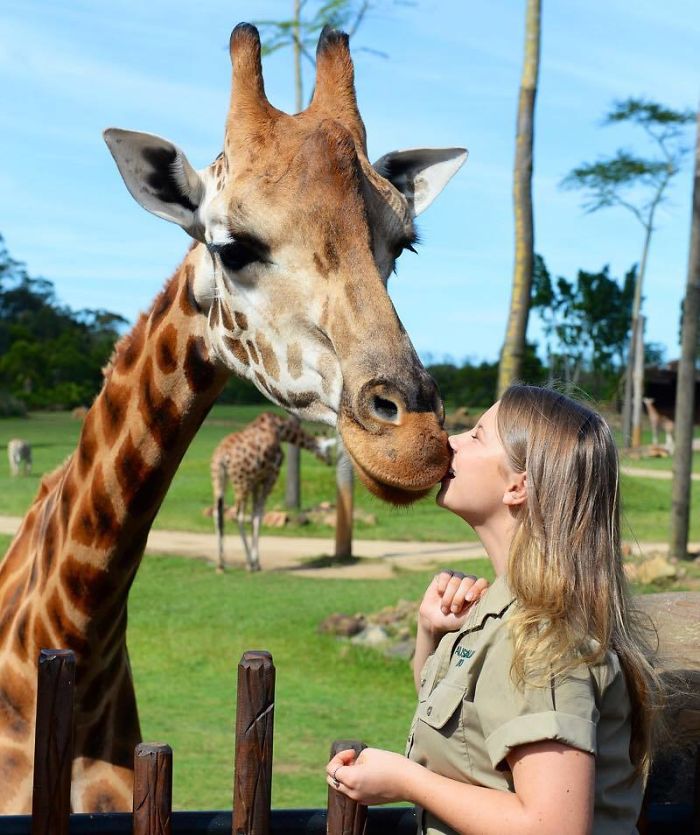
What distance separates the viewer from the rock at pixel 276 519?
15.9m

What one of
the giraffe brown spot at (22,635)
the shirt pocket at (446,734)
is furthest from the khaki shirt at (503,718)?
the giraffe brown spot at (22,635)

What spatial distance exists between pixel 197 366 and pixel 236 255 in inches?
13.7

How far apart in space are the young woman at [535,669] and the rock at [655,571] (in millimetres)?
8051

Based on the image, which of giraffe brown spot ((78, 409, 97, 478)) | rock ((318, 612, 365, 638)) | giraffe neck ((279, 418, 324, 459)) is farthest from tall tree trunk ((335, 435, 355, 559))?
giraffe brown spot ((78, 409, 97, 478))

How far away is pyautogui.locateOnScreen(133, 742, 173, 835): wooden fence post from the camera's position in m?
2.05

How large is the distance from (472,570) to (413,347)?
8.93 metres

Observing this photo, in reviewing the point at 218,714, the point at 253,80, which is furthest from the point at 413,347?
the point at 218,714

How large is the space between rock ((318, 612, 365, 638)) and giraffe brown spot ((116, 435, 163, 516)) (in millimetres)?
5832

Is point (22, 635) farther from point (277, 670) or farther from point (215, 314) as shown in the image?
point (277, 670)

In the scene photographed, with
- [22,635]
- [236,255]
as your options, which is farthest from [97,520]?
[236,255]

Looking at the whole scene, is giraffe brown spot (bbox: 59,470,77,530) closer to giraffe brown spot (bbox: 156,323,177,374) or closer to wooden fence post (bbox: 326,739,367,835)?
giraffe brown spot (bbox: 156,323,177,374)

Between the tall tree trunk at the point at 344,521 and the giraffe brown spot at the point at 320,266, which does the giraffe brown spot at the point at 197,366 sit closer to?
the giraffe brown spot at the point at 320,266

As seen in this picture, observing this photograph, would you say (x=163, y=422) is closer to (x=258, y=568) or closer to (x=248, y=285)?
(x=248, y=285)

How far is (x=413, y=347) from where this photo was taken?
2.54m
